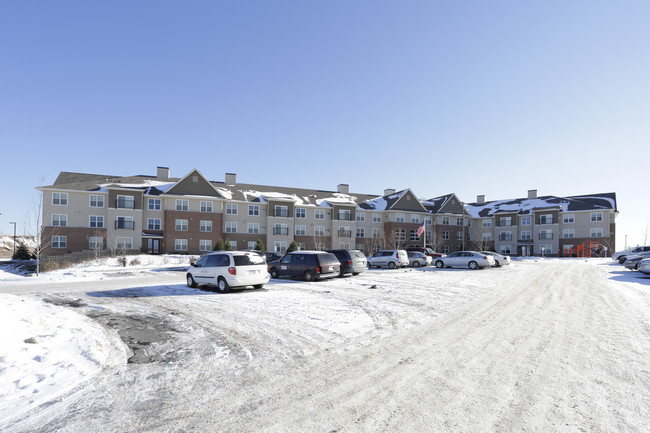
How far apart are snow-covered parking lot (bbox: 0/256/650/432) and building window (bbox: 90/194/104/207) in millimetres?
35683

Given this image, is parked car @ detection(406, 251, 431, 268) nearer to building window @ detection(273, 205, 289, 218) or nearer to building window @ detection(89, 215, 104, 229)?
building window @ detection(273, 205, 289, 218)

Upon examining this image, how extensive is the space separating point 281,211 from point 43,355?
43.9 meters

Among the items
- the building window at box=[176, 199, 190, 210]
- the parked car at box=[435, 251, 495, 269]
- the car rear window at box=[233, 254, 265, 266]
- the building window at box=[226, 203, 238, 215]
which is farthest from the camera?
the building window at box=[226, 203, 238, 215]

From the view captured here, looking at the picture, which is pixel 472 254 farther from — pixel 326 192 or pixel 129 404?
pixel 326 192

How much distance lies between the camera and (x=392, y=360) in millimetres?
6184

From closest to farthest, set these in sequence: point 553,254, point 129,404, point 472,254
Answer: point 129,404 < point 472,254 < point 553,254

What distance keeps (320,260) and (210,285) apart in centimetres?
574

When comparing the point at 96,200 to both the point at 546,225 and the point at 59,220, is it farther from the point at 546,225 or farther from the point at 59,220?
the point at 546,225

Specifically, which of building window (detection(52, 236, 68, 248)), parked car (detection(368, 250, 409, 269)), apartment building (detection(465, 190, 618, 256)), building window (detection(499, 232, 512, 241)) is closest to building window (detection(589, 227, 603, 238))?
apartment building (detection(465, 190, 618, 256))

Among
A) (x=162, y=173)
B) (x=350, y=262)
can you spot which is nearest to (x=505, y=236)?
(x=350, y=262)

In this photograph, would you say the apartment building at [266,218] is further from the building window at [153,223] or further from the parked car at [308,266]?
the parked car at [308,266]

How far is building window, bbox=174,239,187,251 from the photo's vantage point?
4371 cm

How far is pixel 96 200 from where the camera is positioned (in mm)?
42125

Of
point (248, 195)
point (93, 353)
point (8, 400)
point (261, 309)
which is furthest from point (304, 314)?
point (248, 195)
